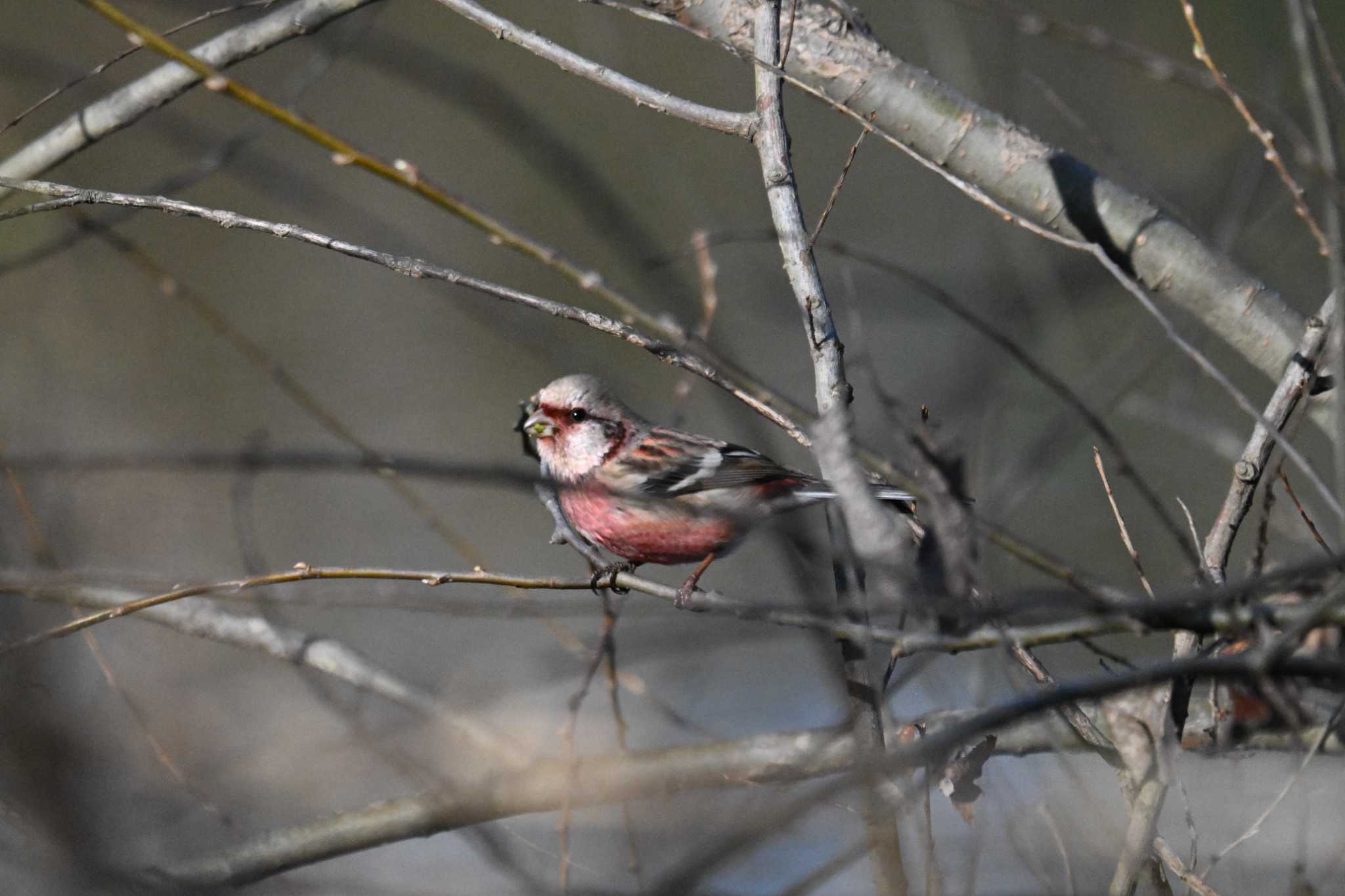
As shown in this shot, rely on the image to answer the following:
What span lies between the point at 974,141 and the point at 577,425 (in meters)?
1.76

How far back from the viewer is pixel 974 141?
3357 millimetres

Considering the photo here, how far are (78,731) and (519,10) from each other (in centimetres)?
564

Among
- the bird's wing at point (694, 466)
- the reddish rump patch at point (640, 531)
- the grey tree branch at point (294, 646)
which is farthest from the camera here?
the bird's wing at point (694, 466)

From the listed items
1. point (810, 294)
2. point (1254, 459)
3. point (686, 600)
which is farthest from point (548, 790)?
point (1254, 459)

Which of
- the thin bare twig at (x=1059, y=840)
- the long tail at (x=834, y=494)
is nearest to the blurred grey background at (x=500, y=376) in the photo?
the thin bare twig at (x=1059, y=840)

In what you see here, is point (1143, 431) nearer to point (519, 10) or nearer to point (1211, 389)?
point (1211, 389)

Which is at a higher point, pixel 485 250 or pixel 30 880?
pixel 485 250

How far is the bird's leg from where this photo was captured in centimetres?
265

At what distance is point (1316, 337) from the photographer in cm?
247

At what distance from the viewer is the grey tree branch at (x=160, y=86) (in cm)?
327

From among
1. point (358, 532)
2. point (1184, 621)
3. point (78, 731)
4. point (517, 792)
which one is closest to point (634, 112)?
point (358, 532)

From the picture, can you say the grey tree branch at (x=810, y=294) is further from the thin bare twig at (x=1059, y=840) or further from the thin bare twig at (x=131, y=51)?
the thin bare twig at (x=131, y=51)

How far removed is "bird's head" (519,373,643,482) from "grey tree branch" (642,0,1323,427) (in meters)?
1.38

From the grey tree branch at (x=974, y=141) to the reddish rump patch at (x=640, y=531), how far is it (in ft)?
4.28
